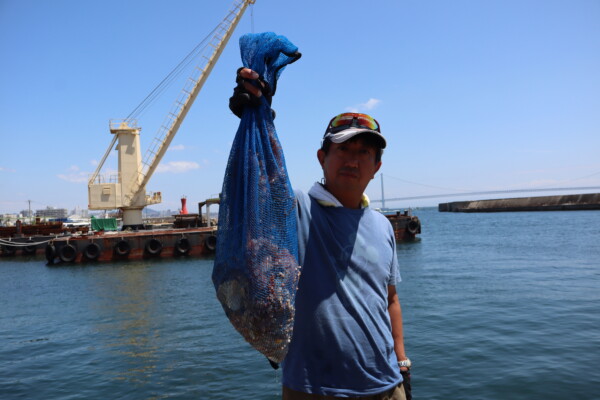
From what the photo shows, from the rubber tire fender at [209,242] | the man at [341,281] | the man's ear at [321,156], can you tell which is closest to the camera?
the man at [341,281]

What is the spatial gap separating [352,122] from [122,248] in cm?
2715

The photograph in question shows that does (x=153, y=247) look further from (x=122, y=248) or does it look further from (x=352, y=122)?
(x=352, y=122)

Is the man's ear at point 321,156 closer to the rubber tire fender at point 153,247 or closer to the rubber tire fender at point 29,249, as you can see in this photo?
the rubber tire fender at point 153,247

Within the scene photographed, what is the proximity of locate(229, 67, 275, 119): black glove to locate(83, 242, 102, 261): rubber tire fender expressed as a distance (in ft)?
90.7

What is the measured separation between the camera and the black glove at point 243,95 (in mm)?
1662

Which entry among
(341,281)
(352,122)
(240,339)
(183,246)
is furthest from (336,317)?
(183,246)

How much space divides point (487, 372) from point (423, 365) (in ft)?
3.18

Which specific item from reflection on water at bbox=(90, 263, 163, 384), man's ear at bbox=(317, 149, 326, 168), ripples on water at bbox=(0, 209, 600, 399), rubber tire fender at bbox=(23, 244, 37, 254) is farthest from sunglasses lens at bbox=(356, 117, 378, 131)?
rubber tire fender at bbox=(23, 244, 37, 254)

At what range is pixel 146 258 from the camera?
1051 inches

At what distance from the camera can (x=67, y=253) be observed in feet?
86.1

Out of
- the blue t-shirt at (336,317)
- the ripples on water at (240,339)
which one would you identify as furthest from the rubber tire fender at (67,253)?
the blue t-shirt at (336,317)

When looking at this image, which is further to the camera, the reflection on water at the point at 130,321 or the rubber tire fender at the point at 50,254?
the rubber tire fender at the point at 50,254

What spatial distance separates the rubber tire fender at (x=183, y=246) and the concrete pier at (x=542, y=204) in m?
77.4

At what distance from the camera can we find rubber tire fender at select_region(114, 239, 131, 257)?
26438 mm
